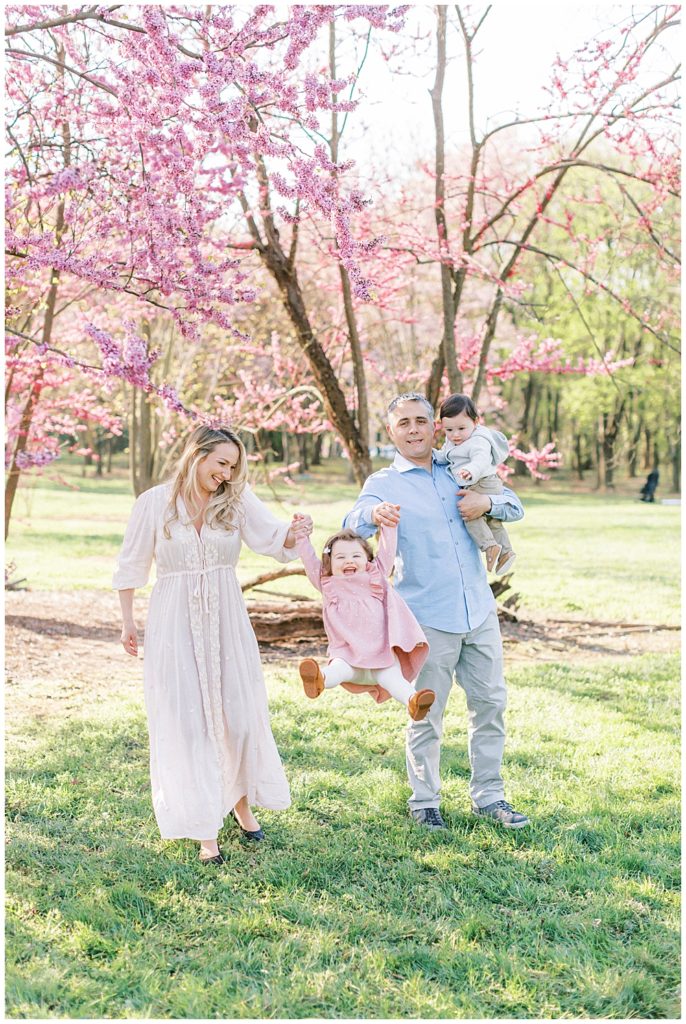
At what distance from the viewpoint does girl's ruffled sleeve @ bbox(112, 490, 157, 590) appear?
3783 millimetres

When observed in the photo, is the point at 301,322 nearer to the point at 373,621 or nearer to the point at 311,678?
the point at 373,621

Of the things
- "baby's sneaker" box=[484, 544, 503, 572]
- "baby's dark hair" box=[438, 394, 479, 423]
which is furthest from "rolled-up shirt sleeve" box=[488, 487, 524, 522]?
"baby's dark hair" box=[438, 394, 479, 423]

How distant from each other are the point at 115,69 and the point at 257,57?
2117 millimetres

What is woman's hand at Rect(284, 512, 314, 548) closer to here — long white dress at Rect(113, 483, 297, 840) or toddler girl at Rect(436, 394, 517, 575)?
long white dress at Rect(113, 483, 297, 840)

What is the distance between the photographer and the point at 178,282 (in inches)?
201

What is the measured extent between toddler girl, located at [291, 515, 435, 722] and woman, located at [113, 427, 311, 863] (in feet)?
0.70

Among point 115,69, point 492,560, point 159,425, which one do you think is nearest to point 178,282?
point 115,69

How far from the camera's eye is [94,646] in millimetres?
8070

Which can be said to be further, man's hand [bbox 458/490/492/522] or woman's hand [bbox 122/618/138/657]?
man's hand [bbox 458/490/492/522]

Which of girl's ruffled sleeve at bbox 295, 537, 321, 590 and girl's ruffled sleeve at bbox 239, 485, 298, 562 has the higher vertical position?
girl's ruffled sleeve at bbox 239, 485, 298, 562

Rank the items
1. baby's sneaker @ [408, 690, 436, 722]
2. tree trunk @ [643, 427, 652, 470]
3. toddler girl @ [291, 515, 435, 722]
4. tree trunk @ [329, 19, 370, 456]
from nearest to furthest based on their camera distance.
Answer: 1. baby's sneaker @ [408, 690, 436, 722]
2. toddler girl @ [291, 515, 435, 722]
3. tree trunk @ [329, 19, 370, 456]
4. tree trunk @ [643, 427, 652, 470]

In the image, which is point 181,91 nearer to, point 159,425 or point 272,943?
point 272,943

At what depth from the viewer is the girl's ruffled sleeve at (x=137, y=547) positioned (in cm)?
378

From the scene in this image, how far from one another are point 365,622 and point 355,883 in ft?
3.27
